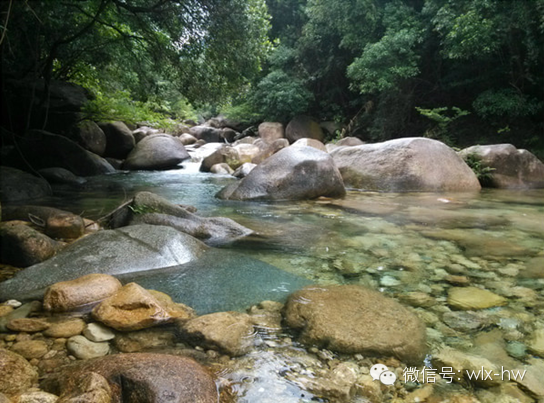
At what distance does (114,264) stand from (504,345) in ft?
8.31

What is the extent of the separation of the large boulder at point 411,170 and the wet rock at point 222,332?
6.02 m

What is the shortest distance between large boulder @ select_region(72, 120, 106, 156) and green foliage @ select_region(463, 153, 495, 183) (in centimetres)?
1059

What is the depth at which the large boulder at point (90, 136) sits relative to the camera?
10.5 m

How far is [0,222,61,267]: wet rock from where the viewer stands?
2.71m

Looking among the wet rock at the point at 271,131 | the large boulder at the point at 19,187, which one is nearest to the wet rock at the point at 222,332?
the large boulder at the point at 19,187

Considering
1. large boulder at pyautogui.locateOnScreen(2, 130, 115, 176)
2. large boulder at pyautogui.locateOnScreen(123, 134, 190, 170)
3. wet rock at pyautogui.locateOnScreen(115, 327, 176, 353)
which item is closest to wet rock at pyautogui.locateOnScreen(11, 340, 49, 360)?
wet rock at pyautogui.locateOnScreen(115, 327, 176, 353)

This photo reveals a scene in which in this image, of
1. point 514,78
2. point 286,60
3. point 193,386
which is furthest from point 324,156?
point 286,60

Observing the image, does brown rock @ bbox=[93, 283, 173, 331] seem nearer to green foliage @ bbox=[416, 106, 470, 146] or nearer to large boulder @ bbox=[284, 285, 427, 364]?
large boulder @ bbox=[284, 285, 427, 364]

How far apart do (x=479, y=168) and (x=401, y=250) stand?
6.41 metres

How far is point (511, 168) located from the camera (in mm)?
8148

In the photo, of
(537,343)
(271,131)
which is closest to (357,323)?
(537,343)

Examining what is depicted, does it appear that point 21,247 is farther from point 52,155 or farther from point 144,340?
point 52,155

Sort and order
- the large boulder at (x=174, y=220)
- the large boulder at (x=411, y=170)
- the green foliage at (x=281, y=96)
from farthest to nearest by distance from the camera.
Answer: the green foliage at (x=281, y=96) < the large boulder at (x=411, y=170) < the large boulder at (x=174, y=220)

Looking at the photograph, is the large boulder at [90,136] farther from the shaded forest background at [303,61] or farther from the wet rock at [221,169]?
the wet rock at [221,169]
